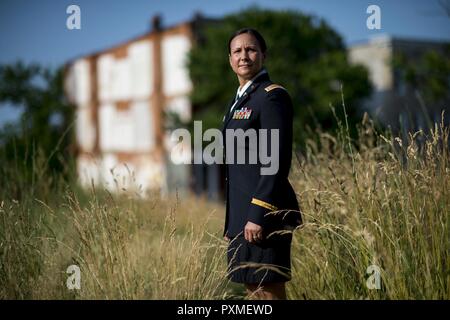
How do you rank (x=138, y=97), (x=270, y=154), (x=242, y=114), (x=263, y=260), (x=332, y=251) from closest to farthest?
(x=270, y=154) < (x=263, y=260) < (x=242, y=114) < (x=332, y=251) < (x=138, y=97)

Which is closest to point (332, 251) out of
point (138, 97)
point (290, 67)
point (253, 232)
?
point (253, 232)

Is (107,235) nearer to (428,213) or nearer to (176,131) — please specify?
(428,213)

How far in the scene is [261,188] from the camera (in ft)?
10.1

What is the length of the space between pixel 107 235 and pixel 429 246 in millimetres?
2058

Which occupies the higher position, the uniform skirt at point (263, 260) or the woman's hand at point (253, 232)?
the woman's hand at point (253, 232)

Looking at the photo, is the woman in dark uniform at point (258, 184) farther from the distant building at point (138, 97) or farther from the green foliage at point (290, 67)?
the distant building at point (138, 97)

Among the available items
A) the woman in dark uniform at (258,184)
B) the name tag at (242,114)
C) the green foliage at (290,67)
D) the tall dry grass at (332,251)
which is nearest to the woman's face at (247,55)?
the woman in dark uniform at (258,184)

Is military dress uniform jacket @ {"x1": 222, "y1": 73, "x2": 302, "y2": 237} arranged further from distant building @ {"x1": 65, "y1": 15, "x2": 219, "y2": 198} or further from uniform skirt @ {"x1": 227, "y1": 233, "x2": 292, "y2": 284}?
distant building @ {"x1": 65, "y1": 15, "x2": 219, "y2": 198}

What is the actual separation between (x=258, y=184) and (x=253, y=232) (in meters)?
0.27

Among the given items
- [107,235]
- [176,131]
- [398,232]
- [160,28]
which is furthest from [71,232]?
[160,28]

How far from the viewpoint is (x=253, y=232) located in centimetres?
309

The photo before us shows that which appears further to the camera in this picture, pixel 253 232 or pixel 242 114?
pixel 242 114

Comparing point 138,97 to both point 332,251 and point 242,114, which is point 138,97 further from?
point 242,114

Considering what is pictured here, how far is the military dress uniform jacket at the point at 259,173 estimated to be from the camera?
307 cm
